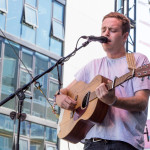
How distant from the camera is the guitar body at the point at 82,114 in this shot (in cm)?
229

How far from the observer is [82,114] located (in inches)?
97.2

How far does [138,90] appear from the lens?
2254 mm

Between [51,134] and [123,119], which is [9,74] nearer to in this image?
[51,134]

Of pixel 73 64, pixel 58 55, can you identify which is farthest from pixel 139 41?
pixel 58 55

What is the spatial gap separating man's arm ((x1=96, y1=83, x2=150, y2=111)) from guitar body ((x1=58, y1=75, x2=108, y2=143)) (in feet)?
0.58

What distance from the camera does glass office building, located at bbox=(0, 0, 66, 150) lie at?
8.28 m

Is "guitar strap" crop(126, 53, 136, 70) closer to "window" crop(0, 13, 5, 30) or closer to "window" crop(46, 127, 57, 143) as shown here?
"window" crop(0, 13, 5, 30)

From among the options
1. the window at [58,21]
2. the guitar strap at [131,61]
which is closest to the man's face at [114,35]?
the guitar strap at [131,61]

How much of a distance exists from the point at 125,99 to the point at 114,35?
54cm

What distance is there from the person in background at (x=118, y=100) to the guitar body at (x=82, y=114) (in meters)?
0.05

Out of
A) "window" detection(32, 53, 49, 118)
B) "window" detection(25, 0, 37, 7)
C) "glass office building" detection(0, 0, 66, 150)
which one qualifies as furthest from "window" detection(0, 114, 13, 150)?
"window" detection(25, 0, 37, 7)

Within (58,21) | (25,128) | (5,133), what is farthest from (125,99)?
(58,21)

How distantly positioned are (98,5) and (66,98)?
21.9ft

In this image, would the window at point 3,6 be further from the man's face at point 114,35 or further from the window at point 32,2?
the man's face at point 114,35
